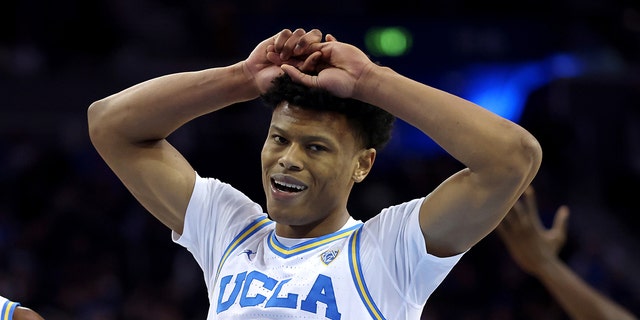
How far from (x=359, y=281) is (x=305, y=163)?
1.38ft

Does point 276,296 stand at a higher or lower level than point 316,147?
lower

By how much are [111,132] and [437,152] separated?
7.40m

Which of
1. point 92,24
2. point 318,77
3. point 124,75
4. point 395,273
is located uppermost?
point 92,24

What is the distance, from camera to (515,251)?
14.2ft

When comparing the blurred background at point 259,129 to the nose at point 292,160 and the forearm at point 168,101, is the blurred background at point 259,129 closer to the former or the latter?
the forearm at point 168,101

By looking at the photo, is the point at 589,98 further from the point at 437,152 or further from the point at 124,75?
the point at 124,75

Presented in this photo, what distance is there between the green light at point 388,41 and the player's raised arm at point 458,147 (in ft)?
22.5

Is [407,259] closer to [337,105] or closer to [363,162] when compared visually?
[363,162]

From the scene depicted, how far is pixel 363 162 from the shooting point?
3.42 m

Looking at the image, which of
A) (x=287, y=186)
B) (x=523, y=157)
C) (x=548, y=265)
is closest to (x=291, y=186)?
(x=287, y=186)

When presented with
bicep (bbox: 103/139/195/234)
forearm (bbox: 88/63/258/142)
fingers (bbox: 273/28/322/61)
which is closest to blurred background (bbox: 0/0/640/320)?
bicep (bbox: 103/139/195/234)

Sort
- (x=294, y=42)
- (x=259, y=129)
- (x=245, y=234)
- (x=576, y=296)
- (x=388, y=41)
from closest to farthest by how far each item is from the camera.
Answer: (x=294, y=42) < (x=245, y=234) < (x=576, y=296) < (x=388, y=41) < (x=259, y=129)

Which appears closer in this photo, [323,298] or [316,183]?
[323,298]

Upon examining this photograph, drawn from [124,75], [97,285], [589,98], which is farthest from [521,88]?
[97,285]
